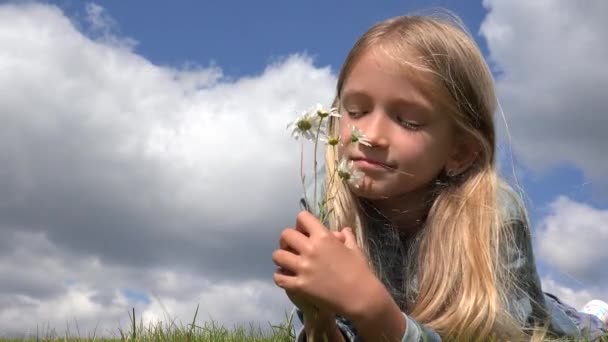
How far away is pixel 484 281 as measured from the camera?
3652mm

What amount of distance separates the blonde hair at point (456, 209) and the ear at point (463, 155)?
0.09 feet

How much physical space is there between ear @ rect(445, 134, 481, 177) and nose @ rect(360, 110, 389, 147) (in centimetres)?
51

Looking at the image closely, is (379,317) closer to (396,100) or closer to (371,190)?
(371,190)

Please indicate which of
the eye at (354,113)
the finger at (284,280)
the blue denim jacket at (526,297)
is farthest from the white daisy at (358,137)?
the blue denim jacket at (526,297)

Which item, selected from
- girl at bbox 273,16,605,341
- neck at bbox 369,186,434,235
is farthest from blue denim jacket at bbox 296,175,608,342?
neck at bbox 369,186,434,235

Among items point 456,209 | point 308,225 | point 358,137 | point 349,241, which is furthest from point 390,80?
point 308,225

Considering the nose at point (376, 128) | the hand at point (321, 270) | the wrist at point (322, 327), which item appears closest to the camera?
the hand at point (321, 270)

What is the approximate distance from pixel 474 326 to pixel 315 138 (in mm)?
1111

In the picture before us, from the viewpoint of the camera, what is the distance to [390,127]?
3.47 metres

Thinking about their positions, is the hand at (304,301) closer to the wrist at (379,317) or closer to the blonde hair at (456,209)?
the wrist at (379,317)

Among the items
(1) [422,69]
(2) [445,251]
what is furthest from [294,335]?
(1) [422,69]

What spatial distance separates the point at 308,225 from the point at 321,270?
0.52 feet

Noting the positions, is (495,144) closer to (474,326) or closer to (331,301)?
(474,326)

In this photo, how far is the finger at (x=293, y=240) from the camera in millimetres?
2760
